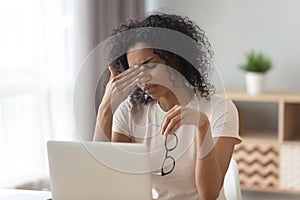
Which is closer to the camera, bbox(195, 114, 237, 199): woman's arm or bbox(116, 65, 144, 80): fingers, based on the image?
Answer: bbox(116, 65, 144, 80): fingers

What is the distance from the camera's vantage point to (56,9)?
3.01 m

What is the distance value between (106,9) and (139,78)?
6.46 feet

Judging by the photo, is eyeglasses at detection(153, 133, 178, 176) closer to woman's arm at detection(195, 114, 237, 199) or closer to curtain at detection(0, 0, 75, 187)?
woman's arm at detection(195, 114, 237, 199)

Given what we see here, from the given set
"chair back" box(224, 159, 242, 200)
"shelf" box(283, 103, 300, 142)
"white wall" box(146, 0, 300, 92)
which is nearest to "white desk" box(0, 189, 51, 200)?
"chair back" box(224, 159, 242, 200)

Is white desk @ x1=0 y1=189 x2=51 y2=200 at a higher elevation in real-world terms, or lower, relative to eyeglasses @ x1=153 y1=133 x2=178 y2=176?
lower

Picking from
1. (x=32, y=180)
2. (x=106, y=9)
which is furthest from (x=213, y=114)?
(x=106, y=9)


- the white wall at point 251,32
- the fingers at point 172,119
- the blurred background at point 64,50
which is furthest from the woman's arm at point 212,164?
the white wall at point 251,32

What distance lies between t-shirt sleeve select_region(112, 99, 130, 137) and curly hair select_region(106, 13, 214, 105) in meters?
0.17

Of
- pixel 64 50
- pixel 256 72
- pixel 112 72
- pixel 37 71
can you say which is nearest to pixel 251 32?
pixel 256 72

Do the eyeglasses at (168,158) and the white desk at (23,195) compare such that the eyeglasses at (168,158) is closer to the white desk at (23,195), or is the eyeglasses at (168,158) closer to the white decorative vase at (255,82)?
the white desk at (23,195)

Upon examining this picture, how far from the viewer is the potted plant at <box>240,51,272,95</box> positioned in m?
3.49

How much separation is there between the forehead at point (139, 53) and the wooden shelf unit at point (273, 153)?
2.08 m

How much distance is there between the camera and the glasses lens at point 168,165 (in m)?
1.55

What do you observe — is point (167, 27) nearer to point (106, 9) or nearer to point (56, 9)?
point (56, 9)
